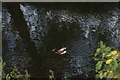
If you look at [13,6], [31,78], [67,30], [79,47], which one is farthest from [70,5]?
[31,78]

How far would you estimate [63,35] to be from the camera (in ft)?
8.83

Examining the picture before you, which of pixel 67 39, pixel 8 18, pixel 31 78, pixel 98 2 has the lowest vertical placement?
pixel 31 78

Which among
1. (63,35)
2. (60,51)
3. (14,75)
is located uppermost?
(63,35)

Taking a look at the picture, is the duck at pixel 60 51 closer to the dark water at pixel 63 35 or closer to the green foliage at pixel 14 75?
the dark water at pixel 63 35

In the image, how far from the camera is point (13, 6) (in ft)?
8.83

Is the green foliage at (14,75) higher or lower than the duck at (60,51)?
lower

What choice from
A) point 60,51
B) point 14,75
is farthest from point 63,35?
point 14,75

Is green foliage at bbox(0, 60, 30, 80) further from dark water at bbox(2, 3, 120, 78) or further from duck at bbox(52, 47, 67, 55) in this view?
duck at bbox(52, 47, 67, 55)

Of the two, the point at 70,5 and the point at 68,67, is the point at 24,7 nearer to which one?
the point at 70,5

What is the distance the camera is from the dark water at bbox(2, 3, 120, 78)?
269 centimetres

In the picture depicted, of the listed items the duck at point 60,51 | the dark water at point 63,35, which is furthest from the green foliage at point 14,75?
the duck at point 60,51

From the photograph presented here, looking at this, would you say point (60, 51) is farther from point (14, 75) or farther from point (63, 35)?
point (14, 75)

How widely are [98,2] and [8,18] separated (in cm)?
109

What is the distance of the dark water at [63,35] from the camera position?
8.82ft
